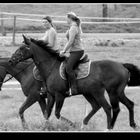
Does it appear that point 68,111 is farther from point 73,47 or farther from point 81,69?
point 73,47

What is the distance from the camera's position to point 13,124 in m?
11.5

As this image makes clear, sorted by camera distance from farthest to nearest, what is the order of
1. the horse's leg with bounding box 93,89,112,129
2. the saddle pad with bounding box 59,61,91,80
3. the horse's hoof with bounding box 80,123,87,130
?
1. the saddle pad with bounding box 59,61,91,80
2. the horse's leg with bounding box 93,89,112,129
3. the horse's hoof with bounding box 80,123,87,130

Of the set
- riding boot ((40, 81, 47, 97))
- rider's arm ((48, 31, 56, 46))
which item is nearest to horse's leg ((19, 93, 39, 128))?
riding boot ((40, 81, 47, 97))

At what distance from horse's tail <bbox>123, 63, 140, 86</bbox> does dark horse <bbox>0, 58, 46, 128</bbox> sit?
2.12m

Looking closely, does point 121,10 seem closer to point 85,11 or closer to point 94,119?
point 85,11

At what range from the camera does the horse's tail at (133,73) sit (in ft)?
37.9

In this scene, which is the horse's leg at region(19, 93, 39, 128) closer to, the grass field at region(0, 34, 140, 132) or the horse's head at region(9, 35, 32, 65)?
the grass field at region(0, 34, 140, 132)

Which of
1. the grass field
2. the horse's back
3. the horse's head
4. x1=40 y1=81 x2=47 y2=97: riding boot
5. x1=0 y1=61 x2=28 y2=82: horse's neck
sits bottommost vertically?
the grass field

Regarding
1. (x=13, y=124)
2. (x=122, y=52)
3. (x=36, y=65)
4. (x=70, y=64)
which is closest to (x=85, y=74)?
(x=70, y=64)

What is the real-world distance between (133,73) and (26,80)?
2.56m

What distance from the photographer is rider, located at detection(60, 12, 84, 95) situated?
1096 cm

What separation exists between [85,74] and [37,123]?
1.52 metres

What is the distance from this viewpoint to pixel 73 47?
1112 cm

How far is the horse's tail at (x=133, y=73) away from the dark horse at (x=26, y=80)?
83.6 inches
